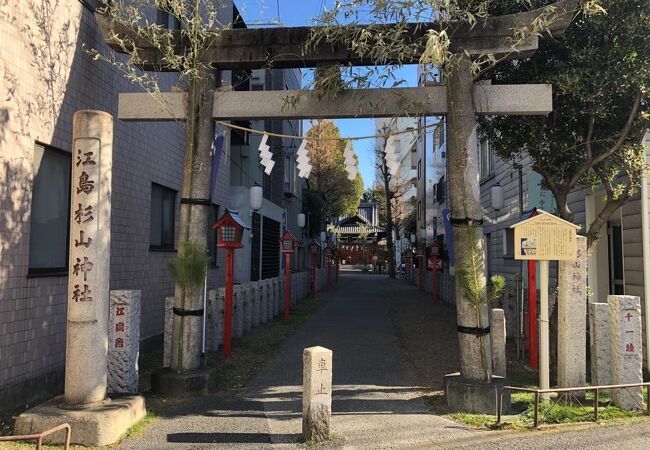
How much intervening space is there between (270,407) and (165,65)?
493cm

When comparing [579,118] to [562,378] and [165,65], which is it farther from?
[165,65]

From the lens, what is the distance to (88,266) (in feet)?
18.7

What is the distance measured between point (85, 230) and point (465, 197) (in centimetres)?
450

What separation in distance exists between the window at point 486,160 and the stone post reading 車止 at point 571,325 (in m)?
12.2

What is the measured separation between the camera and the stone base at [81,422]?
521 cm

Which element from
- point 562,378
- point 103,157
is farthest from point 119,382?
point 562,378

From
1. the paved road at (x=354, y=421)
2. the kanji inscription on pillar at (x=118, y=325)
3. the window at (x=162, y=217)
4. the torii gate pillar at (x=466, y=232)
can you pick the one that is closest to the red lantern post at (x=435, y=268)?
the paved road at (x=354, y=421)

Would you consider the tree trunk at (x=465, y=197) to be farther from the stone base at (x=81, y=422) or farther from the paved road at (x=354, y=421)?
the stone base at (x=81, y=422)

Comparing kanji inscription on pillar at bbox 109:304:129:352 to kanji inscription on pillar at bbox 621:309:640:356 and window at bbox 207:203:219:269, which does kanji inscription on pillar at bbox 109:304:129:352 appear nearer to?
kanji inscription on pillar at bbox 621:309:640:356

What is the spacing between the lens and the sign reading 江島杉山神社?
6426 millimetres

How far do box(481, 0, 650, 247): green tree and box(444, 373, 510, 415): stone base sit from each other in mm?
3187

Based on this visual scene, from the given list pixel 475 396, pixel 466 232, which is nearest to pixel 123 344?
pixel 475 396

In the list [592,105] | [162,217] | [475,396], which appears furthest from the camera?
[162,217]

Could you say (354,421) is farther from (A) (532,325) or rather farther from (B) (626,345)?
(A) (532,325)
